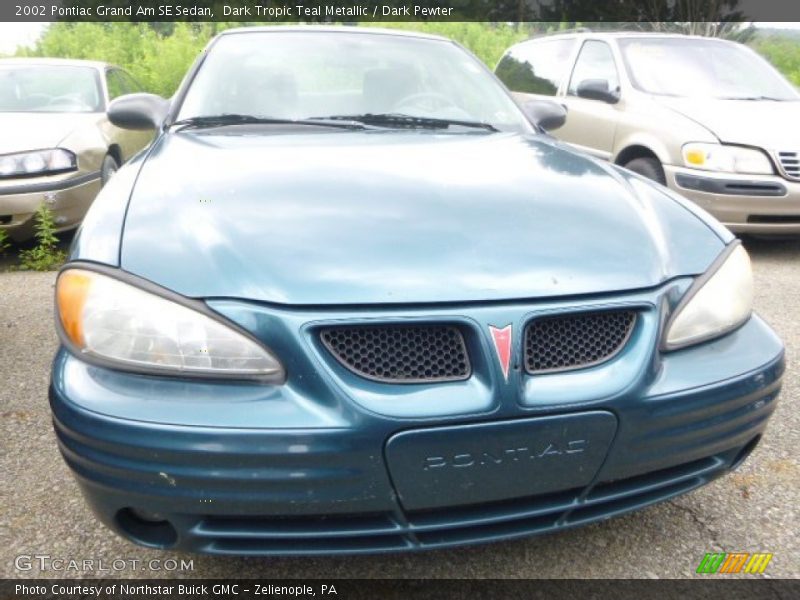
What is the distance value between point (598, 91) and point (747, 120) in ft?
3.50

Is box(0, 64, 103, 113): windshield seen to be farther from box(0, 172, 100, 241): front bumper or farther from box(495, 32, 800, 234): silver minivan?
box(495, 32, 800, 234): silver minivan

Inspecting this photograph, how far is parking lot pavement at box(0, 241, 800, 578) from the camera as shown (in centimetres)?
176

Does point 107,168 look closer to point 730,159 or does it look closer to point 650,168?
point 650,168

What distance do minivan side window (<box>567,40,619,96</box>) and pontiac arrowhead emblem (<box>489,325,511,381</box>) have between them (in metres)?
4.65

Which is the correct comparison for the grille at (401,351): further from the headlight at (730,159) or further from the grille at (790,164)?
the grille at (790,164)

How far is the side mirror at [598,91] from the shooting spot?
5.29m

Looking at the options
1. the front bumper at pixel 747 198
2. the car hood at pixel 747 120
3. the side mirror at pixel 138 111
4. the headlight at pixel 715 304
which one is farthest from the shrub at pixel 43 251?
the car hood at pixel 747 120

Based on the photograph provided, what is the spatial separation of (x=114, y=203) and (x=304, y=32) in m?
1.54

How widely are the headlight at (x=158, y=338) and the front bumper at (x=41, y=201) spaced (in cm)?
344

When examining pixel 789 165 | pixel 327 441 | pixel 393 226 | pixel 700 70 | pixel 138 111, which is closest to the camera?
pixel 327 441

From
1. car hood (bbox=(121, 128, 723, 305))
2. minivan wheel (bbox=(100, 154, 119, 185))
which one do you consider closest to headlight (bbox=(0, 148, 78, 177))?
minivan wheel (bbox=(100, 154, 119, 185))

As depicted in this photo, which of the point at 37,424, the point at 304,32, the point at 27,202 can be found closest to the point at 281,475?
the point at 37,424

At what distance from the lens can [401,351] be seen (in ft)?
4.46

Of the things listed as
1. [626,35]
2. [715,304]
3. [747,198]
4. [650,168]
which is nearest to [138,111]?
[715,304]
